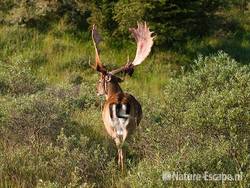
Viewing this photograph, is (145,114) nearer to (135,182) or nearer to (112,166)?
(112,166)

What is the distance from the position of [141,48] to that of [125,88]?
3.92 m

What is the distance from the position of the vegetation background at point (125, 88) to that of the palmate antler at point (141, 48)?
24.5 inches

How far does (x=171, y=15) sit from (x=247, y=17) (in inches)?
186

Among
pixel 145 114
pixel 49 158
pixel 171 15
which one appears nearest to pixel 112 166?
pixel 49 158

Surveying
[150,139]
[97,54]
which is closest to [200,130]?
[150,139]

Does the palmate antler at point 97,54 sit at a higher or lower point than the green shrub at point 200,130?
higher

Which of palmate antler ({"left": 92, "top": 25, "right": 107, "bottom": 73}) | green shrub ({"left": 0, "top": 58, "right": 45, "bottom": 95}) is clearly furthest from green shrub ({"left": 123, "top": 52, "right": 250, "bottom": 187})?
green shrub ({"left": 0, "top": 58, "right": 45, "bottom": 95})

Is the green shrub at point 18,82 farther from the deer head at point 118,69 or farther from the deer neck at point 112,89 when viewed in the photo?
the deer neck at point 112,89

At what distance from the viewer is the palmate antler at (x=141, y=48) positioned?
912 centimetres

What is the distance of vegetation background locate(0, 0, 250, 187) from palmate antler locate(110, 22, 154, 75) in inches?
24.5

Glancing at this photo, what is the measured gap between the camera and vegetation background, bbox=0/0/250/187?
7.03m

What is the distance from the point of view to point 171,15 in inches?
573

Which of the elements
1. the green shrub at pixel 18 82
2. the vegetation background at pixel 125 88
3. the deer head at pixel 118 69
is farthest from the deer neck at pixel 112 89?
the green shrub at pixel 18 82

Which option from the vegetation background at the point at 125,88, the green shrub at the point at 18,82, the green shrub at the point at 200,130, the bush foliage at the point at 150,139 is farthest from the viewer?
the green shrub at the point at 18,82
